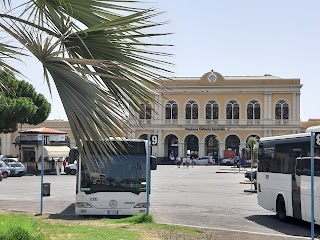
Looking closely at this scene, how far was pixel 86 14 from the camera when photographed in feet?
19.3

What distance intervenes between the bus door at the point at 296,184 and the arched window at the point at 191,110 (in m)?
62.1

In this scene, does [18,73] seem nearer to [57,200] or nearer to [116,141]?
[116,141]

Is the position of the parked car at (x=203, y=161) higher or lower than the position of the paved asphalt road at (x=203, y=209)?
higher

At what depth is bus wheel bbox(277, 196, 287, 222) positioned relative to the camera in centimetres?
1612

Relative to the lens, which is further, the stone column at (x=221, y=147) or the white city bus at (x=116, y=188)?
the stone column at (x=221, y=147)

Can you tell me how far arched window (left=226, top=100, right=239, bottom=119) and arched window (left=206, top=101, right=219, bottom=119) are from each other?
1.47m

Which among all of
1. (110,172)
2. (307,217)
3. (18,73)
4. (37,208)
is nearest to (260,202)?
(307,217)

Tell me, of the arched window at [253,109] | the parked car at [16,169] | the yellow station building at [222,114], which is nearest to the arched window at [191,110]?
the yellow station building at [222,114]

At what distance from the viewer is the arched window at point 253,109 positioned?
248 feet

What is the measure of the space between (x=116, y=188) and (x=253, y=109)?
61.7m

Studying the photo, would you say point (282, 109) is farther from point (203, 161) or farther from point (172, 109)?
point (172, 109)

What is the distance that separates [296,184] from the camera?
49.4ft

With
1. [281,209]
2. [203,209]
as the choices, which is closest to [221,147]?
[203,209]

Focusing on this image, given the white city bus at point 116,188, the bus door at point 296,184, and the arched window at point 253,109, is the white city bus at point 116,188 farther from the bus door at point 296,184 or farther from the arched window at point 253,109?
the arched window at point 253,109
